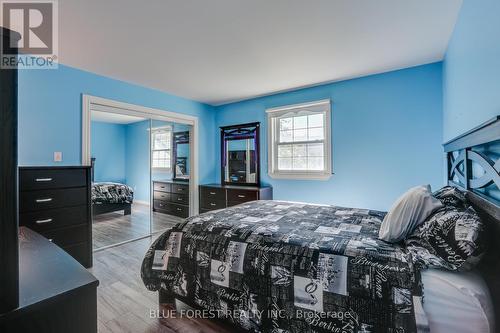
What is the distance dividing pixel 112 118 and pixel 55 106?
0.88 metres

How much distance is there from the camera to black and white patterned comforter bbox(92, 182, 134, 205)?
12.6ft

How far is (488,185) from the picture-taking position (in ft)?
4.85

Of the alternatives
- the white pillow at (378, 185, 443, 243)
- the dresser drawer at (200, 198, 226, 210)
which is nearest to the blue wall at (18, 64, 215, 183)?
the dresser drawer at (200, 198, 226, 210)

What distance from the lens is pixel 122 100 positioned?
141 inches

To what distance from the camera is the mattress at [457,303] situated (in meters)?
1.10

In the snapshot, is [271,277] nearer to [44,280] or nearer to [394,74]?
[44,280]

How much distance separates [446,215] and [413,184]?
6.95ft

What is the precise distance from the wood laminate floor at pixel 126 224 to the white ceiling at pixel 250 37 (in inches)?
92.3

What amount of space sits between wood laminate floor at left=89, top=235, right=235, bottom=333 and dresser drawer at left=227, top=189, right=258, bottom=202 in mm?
1780

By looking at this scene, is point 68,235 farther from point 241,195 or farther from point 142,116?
point 241,195

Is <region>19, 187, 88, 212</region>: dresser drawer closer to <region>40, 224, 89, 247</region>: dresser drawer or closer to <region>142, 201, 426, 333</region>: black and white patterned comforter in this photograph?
<region>40, 224, 89, 247</region>: dresser drawer

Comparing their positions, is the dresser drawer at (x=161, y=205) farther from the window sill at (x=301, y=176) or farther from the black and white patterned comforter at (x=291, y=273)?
the black and white patterned comforter at (x=291, y=273)

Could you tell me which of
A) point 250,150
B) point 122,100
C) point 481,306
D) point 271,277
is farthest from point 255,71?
point 481,306

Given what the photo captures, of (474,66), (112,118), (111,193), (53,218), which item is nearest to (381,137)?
(474,66)
